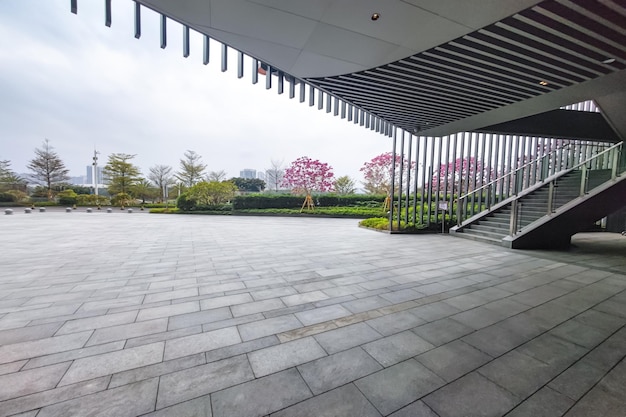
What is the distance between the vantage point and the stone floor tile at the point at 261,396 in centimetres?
→ 152

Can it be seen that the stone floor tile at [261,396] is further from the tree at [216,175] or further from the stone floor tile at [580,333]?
the tree at [216,175]

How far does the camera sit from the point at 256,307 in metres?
3.03

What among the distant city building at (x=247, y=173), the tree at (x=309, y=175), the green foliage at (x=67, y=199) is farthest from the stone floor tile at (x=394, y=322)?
the distant city building at (x=247, y=173)

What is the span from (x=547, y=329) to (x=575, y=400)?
46.2 inches

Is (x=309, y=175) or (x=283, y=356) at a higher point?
(x=309, y=175)

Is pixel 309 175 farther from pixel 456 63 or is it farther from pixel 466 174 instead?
pixel 456 63

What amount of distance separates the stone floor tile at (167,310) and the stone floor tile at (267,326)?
32.6 inches

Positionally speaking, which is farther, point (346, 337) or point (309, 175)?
point (309, 175)

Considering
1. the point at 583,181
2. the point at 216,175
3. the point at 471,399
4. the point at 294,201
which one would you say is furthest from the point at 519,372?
the point at 216,175

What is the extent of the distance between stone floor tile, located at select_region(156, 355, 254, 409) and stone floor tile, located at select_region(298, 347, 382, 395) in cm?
44

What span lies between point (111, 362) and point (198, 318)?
0.84 m

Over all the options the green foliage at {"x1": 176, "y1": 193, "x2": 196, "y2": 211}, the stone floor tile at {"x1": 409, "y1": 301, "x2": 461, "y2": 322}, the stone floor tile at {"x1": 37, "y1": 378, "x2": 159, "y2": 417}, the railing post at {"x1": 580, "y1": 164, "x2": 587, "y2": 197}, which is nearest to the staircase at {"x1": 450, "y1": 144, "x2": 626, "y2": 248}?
the railing post at {"x1": 580, "y1": 164, "x2": 587, "y2": 197}

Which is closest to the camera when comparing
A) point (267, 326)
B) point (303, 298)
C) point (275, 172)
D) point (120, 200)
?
point (267, 326)

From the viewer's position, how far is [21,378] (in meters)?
1.77
